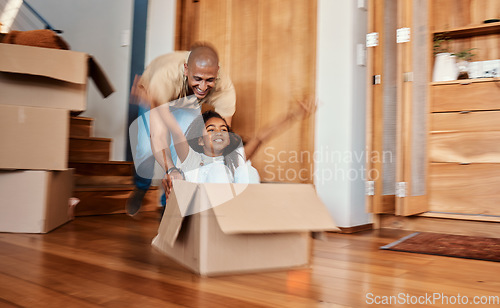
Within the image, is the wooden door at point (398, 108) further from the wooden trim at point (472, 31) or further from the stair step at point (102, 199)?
the stair step at point (102, 199)

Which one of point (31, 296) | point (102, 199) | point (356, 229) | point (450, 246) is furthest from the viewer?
point (102, 199)

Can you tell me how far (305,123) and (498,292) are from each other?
4.57 ft

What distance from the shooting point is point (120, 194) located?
2.87 meters

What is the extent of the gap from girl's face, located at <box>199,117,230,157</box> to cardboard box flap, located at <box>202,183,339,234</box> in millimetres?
707

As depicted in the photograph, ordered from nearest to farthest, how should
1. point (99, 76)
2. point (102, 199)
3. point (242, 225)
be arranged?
point (242, 225)
point (99, 76)
point (102, 199)

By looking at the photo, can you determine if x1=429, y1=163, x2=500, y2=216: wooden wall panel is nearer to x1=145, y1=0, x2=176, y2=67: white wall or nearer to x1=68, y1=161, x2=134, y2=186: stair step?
x1=145, y1=0, x2=176, y2=67: white wall

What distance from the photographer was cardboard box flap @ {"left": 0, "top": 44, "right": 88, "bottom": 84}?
6.20 ft

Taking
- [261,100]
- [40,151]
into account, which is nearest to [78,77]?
[40,151]

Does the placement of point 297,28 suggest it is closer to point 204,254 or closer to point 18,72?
point 18,72

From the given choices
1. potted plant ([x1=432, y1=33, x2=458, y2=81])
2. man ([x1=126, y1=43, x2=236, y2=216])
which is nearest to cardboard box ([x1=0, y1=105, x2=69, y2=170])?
man ([x1=126, y1=43, x2=236, y2=216])

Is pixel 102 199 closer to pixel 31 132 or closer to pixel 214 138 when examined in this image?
pixel 31 132

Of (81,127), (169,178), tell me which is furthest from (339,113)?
(81,127)

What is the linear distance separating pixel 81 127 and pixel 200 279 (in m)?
2.54

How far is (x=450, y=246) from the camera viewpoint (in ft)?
6.18
